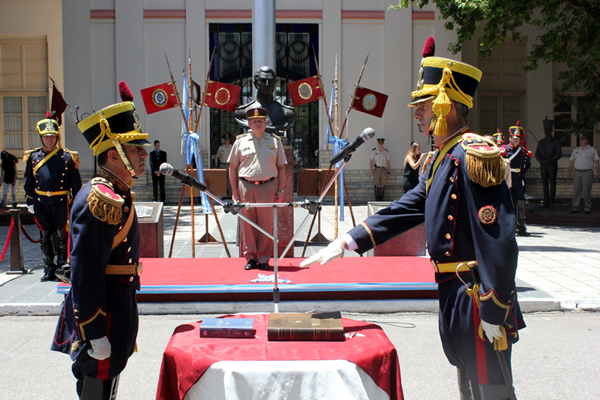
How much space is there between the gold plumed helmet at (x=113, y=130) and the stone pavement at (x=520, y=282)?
3.46m

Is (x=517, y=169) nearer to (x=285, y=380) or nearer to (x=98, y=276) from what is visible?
(x=285, y=380)

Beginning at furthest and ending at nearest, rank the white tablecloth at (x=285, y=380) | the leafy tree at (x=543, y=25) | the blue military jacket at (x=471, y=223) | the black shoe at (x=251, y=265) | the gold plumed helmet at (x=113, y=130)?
the leafy tree at (x=543, y=25) → the black shoe at (x=251, y=265) → the gold plumed helmet at (x=113, y=130) → the blue military jacket at (x=471, y=223) → the white tablecloth at (x=285, y=380)

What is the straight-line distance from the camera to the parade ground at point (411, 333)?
3.94m

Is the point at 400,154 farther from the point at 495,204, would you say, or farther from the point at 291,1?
the point at 495,204

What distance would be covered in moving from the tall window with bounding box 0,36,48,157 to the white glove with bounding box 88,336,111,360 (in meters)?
18.1

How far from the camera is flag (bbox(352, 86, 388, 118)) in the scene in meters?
8.74

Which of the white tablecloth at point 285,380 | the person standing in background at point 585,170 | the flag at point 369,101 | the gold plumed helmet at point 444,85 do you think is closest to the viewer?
the white tablecloth at point 285,380

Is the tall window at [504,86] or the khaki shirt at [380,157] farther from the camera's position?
the tall window at [504,86]

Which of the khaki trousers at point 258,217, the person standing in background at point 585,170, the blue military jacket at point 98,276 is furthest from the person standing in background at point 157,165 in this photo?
the blue military jacket at point 98,276

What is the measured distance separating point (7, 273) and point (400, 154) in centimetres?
1275

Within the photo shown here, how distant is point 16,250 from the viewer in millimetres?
7312

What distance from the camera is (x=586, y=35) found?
1373 cm

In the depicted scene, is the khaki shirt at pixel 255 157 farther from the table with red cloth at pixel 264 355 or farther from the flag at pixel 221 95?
the table with red cloth at pixel 264 355

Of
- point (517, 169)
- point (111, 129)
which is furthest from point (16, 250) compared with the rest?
point (517, 169)
